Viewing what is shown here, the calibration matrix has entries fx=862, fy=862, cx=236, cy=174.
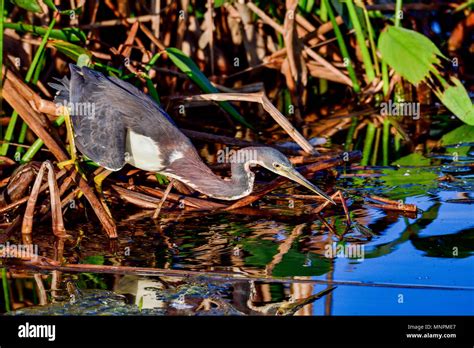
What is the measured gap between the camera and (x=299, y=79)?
988 centimetres

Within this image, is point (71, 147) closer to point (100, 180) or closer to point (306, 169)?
point (100, 180)

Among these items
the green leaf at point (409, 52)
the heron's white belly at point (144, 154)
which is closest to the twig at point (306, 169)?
the heron's white belly at point (144, 154)

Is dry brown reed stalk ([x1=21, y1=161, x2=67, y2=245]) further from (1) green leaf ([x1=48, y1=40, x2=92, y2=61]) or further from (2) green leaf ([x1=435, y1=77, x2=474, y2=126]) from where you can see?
(2) green leaf ([x1=435, y1=77, x2=474, y2=126])

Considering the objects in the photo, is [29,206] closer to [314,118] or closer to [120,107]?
[120,107]

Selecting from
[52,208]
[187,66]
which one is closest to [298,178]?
[187,66]

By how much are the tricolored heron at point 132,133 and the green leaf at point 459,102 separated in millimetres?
2728

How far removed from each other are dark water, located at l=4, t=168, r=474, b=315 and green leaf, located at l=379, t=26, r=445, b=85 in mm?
1425

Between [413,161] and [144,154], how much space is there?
2.72m

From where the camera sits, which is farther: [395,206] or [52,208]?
[395,206]

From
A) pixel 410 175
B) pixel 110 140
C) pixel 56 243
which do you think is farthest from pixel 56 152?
pixel 410 175

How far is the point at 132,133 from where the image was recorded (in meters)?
7.20

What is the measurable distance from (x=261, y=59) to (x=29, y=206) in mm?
4656

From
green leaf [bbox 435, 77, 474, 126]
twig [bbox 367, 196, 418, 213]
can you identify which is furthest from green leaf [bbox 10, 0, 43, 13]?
green leaf [bbox 435, 77, 474, 126]
